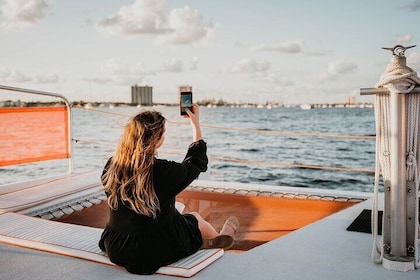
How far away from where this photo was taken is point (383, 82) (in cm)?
220

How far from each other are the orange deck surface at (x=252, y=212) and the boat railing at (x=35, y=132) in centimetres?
85

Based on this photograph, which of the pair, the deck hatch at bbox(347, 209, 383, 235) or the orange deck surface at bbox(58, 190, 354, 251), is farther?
the orange deck surface at bbox(58, 190, 354, 251)

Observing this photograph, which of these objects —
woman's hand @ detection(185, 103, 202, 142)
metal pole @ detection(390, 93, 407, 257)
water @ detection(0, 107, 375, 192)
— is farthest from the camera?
water @ detection(0, 107, 375, 192)

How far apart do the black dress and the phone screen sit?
34cm

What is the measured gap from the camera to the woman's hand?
2591 millimetres

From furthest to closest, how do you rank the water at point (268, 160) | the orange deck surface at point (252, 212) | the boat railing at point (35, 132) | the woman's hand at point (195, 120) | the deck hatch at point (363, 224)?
the water at point (268, 160) → the boat railing at point (35, 132) → the orange deck surface at point (252, 212) → the deck hatch at point (363, 224) → the woman's hand at point (195, 120)

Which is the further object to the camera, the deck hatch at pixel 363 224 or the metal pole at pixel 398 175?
the deck hatch at pixel 363 224

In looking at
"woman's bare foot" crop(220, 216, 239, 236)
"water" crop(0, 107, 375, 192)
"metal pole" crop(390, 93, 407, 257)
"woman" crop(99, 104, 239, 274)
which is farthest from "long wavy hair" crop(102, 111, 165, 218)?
"water" crop(0, 107, 375, 192)

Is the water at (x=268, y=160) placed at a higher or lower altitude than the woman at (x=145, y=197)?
lower

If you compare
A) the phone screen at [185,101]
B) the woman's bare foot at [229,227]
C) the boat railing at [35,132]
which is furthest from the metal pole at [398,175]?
the boat railing at [35,132]

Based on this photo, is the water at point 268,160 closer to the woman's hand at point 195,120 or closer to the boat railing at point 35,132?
the boat railing at point 35,132

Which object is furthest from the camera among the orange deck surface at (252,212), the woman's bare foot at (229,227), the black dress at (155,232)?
the orange deck surface at (252,212)

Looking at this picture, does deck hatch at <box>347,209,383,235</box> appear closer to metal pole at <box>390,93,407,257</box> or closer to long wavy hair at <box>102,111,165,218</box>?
metal pole at <box>390,93,407,257</box>

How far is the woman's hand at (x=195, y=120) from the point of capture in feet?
8.50
